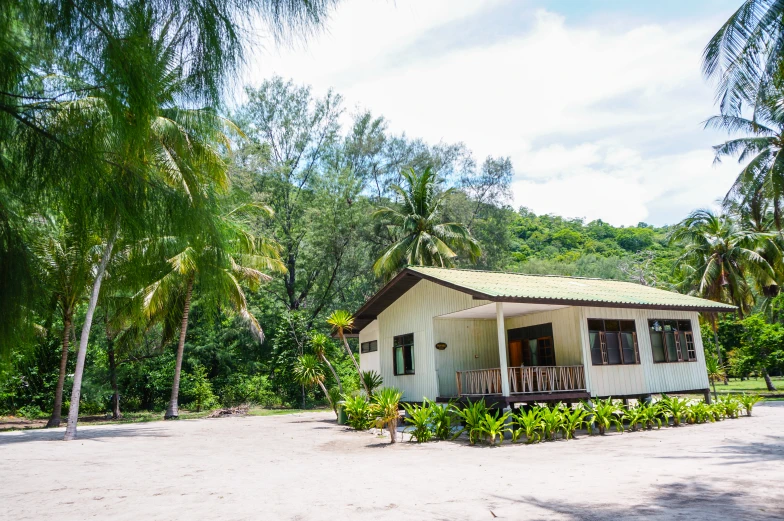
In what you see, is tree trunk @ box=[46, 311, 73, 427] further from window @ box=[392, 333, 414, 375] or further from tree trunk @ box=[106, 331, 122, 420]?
window @ box=[392, 333, 414, 375]

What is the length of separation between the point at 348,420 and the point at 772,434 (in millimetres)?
9722

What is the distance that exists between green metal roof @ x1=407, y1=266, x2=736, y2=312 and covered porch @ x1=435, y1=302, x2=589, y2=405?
499 millimetres

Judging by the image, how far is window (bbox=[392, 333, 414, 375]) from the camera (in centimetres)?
1627

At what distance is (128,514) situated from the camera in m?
5.45

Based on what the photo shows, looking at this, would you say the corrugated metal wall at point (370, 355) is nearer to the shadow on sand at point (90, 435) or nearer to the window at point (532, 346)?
the window at point (532, 346)

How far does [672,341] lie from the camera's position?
15742 millimetres

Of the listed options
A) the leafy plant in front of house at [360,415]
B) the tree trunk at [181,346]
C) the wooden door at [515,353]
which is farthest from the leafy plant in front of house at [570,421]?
the tree trunk at [181,346]

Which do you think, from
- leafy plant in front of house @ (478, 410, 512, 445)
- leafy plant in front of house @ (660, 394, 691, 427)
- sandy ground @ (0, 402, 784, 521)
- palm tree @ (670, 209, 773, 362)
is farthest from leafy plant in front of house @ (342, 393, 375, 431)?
palm tree @ (670, 209, 773, 362)

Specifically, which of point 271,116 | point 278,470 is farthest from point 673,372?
point 271,116

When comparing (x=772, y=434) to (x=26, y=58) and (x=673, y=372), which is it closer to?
(x=673, y=372)

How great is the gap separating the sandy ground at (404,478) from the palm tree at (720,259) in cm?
1508

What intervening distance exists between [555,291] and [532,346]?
2.32 meters

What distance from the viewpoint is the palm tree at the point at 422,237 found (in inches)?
993

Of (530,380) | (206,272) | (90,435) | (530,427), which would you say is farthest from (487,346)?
(206,272)
